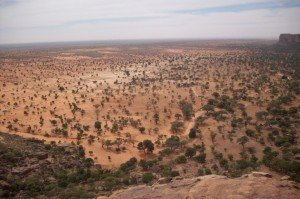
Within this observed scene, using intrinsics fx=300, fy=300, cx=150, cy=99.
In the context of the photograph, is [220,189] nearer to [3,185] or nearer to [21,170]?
[3,185]

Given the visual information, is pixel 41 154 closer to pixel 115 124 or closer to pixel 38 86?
pixel 115 124

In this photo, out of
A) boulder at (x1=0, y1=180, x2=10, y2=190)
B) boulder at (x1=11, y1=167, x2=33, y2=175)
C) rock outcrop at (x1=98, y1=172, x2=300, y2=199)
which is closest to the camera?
rock outcrop at (x1=98, y1=172, x2=300, y2=199)

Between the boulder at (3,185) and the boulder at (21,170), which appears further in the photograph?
the boulder at (21,170)

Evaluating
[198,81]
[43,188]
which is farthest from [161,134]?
[198,81]

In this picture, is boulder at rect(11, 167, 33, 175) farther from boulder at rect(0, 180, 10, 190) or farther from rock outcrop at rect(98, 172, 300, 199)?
rock outcrop at rect(98, 172, 300, 199)

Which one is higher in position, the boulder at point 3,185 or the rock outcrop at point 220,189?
the rock outcrop at point 220,189

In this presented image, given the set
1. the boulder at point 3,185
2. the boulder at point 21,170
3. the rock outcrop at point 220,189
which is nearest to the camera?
the rock outcrop at point 220,189

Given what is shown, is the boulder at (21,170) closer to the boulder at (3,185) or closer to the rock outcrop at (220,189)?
the boulder at (3,185)

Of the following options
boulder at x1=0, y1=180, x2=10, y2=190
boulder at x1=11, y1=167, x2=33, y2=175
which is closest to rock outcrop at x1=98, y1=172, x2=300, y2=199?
boulder at x1=0, y1=180, x2=10, y2=190

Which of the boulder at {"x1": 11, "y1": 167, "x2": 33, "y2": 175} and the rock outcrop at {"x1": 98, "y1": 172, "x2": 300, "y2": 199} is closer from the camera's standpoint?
the rock outcrop at {"x1": 98, "y1": 172, "x2": 300, "y2": 199}

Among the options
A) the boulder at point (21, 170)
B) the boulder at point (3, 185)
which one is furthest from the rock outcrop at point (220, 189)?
the boulder at point (21, 170)
